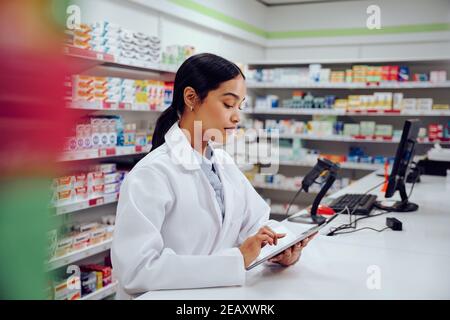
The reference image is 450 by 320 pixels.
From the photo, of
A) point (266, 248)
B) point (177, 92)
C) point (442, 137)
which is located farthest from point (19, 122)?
point (442, 137)

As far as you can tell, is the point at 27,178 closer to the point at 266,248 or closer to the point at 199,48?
the point at 266,248

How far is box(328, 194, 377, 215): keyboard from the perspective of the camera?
277cm

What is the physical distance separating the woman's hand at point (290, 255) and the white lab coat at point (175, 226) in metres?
0.21

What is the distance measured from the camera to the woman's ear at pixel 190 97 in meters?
1.62

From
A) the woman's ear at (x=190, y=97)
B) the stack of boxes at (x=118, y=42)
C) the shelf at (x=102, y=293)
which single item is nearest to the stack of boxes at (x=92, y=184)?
the shelf at (x=102, y=293)

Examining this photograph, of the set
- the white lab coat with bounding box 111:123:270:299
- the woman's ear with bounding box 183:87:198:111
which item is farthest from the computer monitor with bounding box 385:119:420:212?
the woman's ear with bounding box 183:87:198:111

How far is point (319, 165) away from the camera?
8.12ft

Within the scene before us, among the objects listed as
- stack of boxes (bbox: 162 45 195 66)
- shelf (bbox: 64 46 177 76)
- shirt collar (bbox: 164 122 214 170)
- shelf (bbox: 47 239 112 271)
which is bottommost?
shelf (bbox: 47 239 112 271)

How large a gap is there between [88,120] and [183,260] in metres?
2.41

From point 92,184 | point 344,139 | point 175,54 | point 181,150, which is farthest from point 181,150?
point 344,139

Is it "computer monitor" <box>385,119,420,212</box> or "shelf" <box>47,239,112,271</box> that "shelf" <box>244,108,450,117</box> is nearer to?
"computer monitor" <box>385,119,420,212</box>

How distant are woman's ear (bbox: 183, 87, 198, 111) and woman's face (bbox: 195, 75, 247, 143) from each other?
0.08 feet

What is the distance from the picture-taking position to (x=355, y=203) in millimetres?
2902

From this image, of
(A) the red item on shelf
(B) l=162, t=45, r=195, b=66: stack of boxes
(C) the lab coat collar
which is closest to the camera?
(C) the lab coat collar
